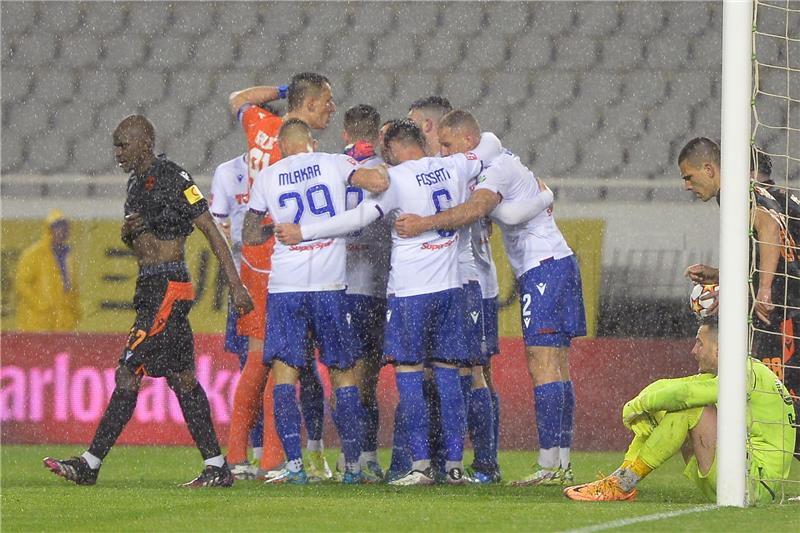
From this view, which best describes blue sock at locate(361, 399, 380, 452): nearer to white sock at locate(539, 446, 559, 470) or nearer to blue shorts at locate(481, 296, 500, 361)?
blue shorts at locate(481, 296, 500, 361)

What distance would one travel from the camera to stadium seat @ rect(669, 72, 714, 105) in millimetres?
10477

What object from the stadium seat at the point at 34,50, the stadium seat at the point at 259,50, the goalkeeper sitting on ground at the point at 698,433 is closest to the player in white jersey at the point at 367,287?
the goalkeeper sitting on ground at the point at 698,433

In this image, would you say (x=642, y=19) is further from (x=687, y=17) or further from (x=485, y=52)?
(x=485, y=52)

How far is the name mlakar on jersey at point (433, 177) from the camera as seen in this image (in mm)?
5754

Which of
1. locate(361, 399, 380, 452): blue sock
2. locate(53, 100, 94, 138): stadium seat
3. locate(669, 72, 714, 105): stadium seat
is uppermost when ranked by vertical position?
locate(669, 72, 714, 105): stadium seat

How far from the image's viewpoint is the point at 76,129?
10648 mm

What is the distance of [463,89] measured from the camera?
10938 mm

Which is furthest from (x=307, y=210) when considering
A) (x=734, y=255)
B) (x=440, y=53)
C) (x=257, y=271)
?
(x=440, y=53)

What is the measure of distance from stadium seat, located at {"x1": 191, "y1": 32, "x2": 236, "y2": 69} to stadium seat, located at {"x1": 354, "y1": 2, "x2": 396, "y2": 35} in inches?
36.6

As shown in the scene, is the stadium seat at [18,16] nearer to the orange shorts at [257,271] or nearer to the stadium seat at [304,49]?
the stadium seat at [304,49]

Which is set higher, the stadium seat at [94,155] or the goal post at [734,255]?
the stadium seat at [94,155]

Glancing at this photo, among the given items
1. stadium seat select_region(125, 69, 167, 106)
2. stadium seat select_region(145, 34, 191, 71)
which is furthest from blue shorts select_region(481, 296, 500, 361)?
stadium seat select_region(145, 34, 191, 71)

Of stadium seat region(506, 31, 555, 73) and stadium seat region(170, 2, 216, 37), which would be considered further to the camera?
stadium seat region(170, 2, 216, 37)

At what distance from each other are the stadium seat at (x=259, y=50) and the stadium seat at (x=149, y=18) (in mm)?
618
